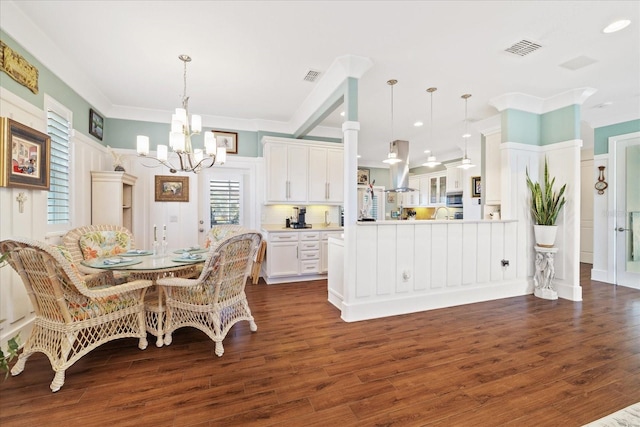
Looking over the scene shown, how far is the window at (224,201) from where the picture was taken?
5.27 m

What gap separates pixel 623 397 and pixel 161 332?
3.55 metres

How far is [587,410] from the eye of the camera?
1.81 meters

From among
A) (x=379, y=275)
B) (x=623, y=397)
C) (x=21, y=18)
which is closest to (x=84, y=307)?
(x=21, y=18)

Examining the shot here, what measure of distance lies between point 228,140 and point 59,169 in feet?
8.16

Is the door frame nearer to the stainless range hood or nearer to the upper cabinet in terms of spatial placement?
the stainless range hood

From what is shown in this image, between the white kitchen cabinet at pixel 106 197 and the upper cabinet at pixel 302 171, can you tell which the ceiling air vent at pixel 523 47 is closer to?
the upper cabinet at pixel 302 171

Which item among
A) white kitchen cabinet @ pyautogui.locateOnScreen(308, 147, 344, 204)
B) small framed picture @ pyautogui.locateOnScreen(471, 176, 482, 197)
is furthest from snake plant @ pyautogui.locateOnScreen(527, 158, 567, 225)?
white kitchen cabinet @ pyautogui.locateOnScreen(308, 147, 344, 204)

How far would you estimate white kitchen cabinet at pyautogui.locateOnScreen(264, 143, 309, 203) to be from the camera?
5125 millimetres

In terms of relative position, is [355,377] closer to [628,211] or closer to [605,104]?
[605,104]

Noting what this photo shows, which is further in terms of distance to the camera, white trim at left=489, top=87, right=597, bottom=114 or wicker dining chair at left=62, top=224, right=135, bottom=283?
white trim at left=489, top=87, right=597, bottom=114

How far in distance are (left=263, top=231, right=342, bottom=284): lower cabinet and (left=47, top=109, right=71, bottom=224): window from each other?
2.61 metres

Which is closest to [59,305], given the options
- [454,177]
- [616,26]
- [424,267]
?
[424,267]

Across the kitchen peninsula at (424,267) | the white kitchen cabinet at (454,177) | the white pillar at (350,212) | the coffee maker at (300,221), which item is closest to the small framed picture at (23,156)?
the white pillar at (350,212)

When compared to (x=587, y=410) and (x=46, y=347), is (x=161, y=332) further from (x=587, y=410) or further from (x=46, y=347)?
(x=587, y=410)
